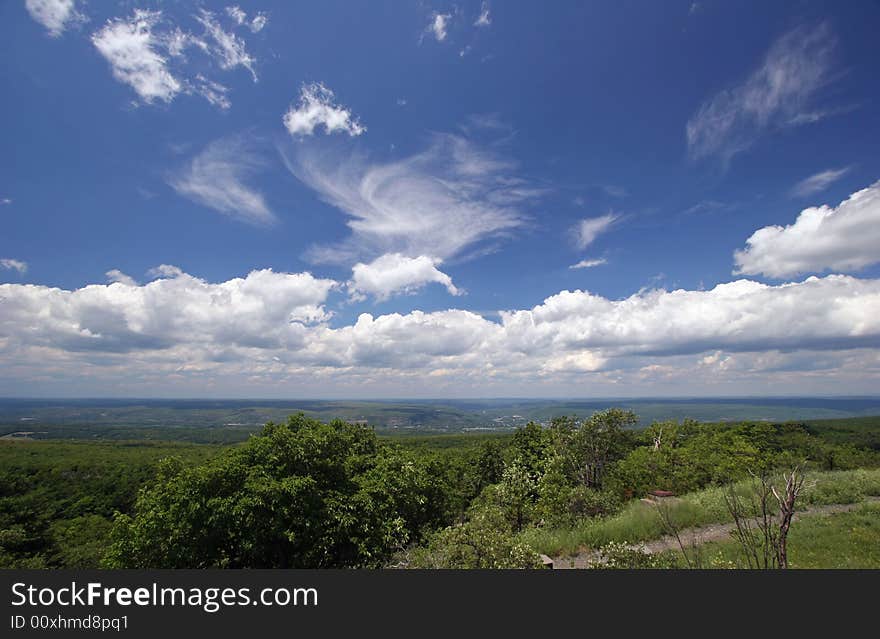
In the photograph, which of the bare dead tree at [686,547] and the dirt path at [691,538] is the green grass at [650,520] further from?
the bare dead tree at [686,547]

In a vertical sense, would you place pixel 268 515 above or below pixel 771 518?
below

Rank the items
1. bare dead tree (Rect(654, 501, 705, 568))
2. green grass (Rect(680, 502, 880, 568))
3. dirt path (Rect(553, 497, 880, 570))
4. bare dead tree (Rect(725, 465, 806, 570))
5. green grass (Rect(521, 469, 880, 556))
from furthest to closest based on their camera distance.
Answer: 1. green grass (Rect(521, 469, 880, 556))
2. dirt path (Rect(553, 497, 880, 570))
3. green grass (Rect(680, 502, 880, 568))
4. bare dead tree (Rect(654, 501, 705, 568))
5. bare dead tree (Rect(725, 465, 806, 570))

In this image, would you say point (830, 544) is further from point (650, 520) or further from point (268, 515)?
point (268, 515)

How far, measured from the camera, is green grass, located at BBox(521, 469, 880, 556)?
497 inches

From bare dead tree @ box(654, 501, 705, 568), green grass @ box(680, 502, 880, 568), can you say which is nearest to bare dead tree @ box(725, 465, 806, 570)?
bare dead tree @ box(654, 501, 705, 568)

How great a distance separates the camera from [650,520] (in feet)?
44.8

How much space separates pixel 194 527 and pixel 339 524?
16.8 ft

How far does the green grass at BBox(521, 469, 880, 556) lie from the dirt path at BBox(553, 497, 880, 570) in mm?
243

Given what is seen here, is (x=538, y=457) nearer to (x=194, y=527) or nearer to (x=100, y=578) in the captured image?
(x=194, y=527)

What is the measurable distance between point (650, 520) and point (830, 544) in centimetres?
470

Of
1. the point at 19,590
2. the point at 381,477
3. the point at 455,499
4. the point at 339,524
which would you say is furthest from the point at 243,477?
the point at 455,499

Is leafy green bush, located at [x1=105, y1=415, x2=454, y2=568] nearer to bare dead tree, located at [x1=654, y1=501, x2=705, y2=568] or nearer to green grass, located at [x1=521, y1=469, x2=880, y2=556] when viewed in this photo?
green grass, located at [x1=521, y1=469, x2=880, y2=556]

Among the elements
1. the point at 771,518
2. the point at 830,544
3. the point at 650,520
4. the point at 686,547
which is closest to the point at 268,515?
the point at 686,547

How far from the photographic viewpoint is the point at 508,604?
472 cm
